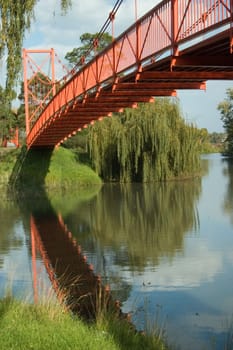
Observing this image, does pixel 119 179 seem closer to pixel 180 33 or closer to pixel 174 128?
pixel 174 128

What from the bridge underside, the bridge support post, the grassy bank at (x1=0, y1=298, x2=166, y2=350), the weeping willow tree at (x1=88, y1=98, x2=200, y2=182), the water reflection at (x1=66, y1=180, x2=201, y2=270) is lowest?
the water reflection at (x1=66, y1=180, x2=201, y2=270)

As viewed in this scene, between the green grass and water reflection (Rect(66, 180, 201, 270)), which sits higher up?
the green grass

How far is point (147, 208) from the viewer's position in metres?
19.0

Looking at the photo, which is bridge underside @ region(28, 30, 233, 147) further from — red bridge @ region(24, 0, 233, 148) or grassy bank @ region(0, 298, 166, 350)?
grassy bank @ region(0, 298, 166, 350)

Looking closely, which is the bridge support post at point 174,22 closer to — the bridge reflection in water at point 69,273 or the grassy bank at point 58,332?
the bridge reflection in water at point 69,273

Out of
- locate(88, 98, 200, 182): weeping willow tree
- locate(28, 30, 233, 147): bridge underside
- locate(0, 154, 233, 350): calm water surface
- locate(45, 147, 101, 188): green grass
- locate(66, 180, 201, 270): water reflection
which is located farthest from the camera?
locate(45, 147, 101, 188): green grass

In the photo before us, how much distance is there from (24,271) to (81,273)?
1.09 meters

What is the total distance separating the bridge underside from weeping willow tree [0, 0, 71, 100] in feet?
6.00

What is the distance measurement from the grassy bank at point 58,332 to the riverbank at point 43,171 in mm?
22201

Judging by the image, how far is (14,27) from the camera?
7.68 metres

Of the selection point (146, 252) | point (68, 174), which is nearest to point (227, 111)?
point (68, 174)

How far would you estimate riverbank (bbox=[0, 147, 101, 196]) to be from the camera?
2847 cm

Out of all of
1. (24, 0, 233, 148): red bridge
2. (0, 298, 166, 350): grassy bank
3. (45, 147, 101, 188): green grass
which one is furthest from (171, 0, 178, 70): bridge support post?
(45, 147, 101, 188): green grass

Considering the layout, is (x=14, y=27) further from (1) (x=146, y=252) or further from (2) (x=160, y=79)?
(1) (x=146, y=252)
